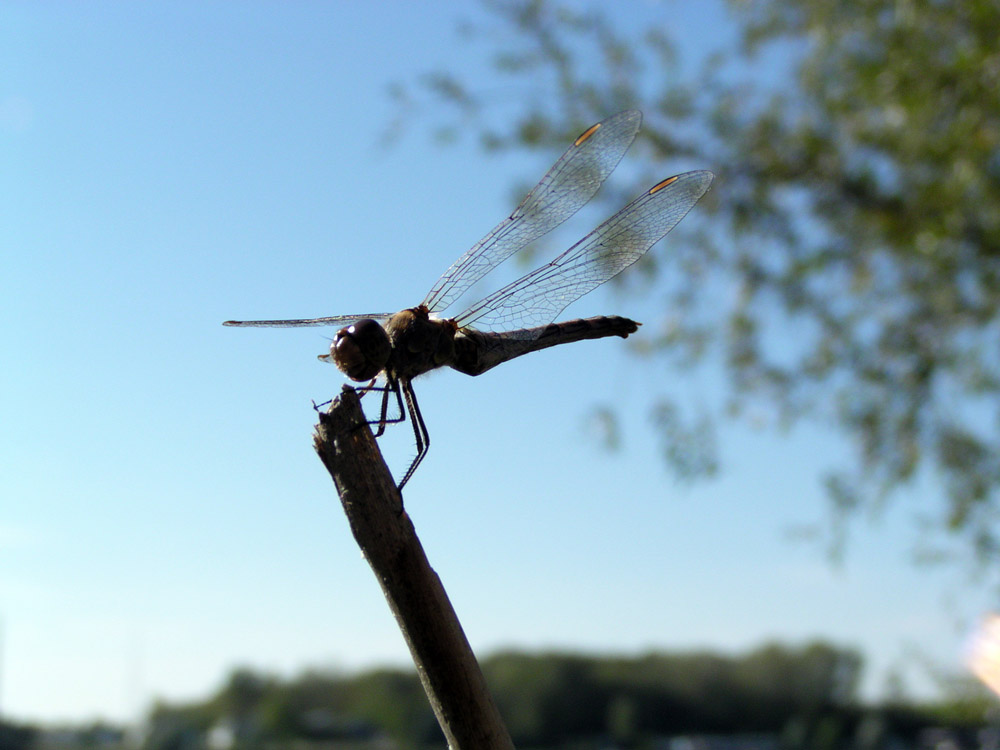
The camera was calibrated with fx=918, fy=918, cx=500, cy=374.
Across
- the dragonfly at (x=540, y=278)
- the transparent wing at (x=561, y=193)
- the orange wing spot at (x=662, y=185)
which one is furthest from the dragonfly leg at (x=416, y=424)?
the orange wing spot at (x=662, y=185)

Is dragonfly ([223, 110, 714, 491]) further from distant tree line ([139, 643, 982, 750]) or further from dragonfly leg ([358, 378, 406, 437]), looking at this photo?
distant tree line ([139, 643, 982, 750])

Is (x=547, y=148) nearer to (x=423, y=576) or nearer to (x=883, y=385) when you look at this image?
(x=883, y=385)

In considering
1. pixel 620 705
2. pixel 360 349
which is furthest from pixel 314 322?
pixel 620 705

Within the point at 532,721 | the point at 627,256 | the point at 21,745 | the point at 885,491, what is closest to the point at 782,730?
the point at 532,721

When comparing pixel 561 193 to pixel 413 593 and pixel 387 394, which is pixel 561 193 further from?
pixel 413 593

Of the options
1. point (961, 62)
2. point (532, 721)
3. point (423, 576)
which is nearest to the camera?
point (423, 576)
